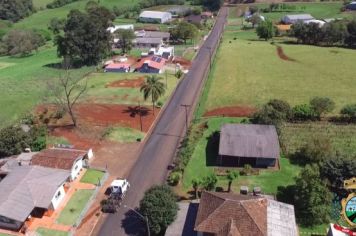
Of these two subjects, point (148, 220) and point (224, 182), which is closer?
point (148, 220)

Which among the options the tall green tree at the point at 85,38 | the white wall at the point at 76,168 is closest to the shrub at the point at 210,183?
the white wall at the point at 76,168

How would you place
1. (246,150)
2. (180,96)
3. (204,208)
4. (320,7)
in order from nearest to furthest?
(204,208) < (246,150) < (180,96) < (320,7)

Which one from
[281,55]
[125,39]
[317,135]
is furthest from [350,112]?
[125,39]

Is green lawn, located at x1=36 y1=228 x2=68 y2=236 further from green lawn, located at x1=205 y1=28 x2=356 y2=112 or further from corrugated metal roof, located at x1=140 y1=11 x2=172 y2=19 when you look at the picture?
corrugated metal roof, located at x1=140 y1=11 x2=172 y2=19

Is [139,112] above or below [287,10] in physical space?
below

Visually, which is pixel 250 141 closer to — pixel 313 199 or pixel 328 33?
pixel 313 199

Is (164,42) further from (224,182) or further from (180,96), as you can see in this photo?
(224,182)

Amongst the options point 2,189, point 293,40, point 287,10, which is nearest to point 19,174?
point 2,189
